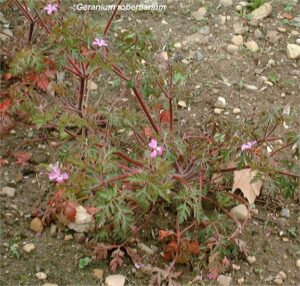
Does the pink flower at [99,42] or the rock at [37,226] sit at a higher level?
the pink flower at [99,42]

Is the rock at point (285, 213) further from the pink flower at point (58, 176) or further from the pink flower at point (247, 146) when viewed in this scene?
the pink flower at point (58, 176)

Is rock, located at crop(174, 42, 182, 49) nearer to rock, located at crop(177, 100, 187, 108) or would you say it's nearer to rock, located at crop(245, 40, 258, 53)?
rock, located at crop(245, 40, 258, 53)

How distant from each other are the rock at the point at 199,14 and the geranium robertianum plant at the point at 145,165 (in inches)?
46.8

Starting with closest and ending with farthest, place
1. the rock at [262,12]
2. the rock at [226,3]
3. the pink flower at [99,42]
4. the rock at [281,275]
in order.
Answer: the pink flower at [99,42] < the rock at [281,275] < the rock at [262,12] < the rock at [226,3]

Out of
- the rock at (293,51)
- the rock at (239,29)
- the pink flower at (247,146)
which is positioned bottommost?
the rock at (293,51)

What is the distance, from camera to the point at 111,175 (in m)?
2.54

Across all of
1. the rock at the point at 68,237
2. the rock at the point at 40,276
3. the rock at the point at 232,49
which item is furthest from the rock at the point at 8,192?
the rock at the point at 232,49

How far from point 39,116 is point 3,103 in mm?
733

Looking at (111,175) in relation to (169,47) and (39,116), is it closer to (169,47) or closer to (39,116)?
(39,116)

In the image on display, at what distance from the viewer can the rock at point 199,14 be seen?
420 cm

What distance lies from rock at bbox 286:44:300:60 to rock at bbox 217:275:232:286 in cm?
171

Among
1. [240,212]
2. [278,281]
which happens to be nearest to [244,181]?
[240,212]

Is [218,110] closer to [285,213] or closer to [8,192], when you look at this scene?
[285,213]

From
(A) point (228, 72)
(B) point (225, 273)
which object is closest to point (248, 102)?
(A) point (228, 72)
